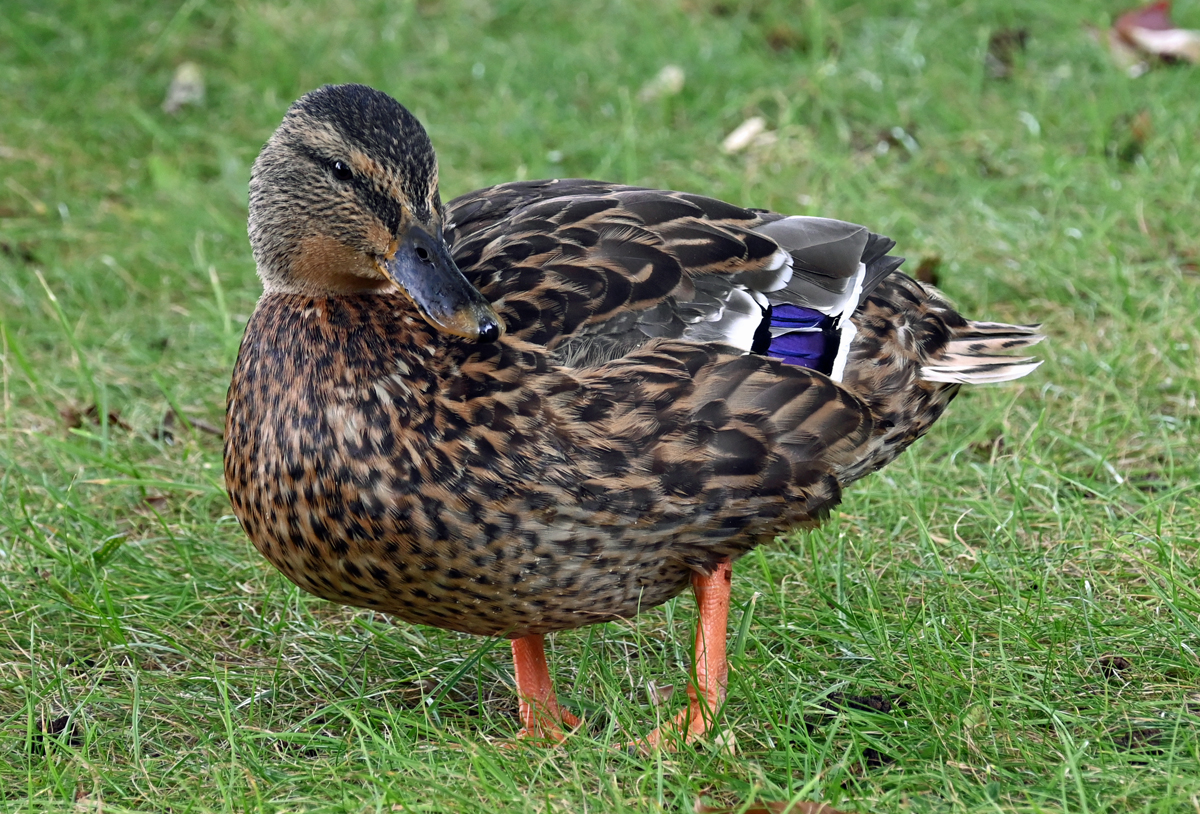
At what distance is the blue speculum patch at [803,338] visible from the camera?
2924mm

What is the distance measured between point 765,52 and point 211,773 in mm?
4621

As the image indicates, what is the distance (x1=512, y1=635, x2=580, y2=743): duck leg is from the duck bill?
0.74 m

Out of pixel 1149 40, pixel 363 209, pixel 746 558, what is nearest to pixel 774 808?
pixel 746 558

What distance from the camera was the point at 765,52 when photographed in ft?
21.0

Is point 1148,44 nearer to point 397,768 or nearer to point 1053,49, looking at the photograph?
point 1053,49

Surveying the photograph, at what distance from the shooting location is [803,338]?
9.66ft

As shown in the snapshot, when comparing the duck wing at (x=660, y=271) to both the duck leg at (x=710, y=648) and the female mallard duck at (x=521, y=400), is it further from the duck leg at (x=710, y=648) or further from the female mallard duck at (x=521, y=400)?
the duck leg at (x=710, y=648)

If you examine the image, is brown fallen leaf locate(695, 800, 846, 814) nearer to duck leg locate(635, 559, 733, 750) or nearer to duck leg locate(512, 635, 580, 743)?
Result: duck leg locate(635, 559, 733, 750)

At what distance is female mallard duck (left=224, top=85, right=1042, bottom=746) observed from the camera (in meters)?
2.63

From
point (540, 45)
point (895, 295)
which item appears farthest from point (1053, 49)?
point (895, 295)

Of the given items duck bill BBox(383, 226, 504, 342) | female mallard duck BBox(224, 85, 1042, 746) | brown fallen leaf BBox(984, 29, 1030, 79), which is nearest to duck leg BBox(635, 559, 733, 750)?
female mallard duck BBox(224, 85, 1042, 746)

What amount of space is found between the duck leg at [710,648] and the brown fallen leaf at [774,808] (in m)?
0.25

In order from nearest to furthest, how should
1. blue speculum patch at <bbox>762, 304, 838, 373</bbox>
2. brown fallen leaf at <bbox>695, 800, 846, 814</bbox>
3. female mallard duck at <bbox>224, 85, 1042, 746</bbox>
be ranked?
brown fallen leaf at <bbox>695, 800, 846, 814</bbox> → female mallard duck at <bbox>224, 85, 1042, 746</bbox> → blue speculum patch at <bbox>762, 304, 838, 373</bbox>

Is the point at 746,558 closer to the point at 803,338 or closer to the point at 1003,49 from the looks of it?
the point at 803,338
